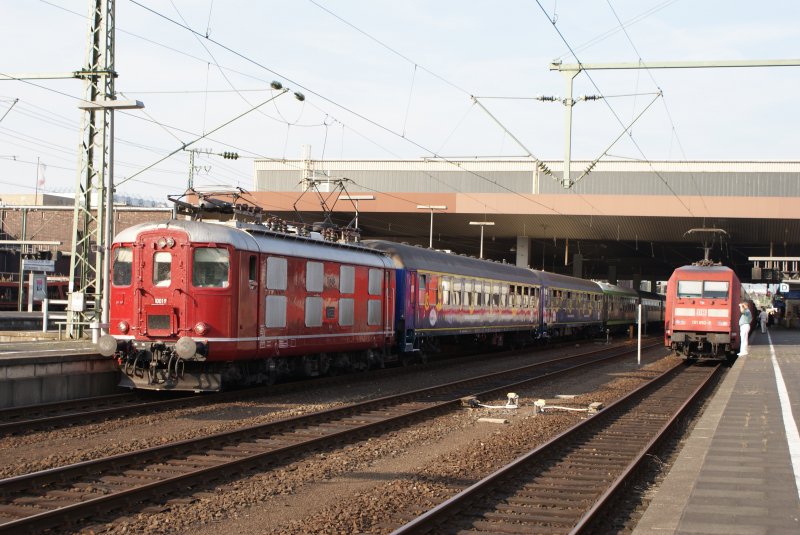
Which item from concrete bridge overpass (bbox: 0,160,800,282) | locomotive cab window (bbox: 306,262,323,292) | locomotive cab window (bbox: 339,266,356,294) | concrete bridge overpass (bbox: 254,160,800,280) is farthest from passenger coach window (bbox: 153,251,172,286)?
concrete bridge overpass (bbox: 0,160,800,282)

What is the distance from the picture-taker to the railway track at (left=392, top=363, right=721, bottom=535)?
788 cm

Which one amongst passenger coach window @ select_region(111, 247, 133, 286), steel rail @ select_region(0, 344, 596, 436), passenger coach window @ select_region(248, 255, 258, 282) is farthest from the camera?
passenger coach window @ select_region(111, 247, 133, 286)

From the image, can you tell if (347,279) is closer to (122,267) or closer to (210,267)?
(210,267)

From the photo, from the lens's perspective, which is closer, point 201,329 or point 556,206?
point 201,329

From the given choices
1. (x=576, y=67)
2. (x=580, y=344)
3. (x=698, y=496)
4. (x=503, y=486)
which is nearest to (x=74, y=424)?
(x=503, y=486)

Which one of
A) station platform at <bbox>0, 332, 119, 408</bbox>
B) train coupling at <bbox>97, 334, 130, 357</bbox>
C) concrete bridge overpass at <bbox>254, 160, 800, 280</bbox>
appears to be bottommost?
station platform at <bbox>0, 332, 119, 408</bbox>

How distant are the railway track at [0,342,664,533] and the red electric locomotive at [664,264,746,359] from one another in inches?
578

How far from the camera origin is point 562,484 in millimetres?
9766

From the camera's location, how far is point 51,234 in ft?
228

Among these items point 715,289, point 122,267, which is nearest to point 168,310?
point 122,267

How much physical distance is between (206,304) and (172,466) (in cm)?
587

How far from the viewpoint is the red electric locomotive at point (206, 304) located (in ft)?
51.1

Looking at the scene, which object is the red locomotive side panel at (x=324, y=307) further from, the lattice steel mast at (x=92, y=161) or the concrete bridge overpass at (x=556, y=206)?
the concrete bridge overpass at (x=556, y=206)

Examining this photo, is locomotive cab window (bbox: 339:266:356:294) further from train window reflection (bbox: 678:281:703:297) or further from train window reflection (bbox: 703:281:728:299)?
train window reflection (bbox: 703:281:728:299)
